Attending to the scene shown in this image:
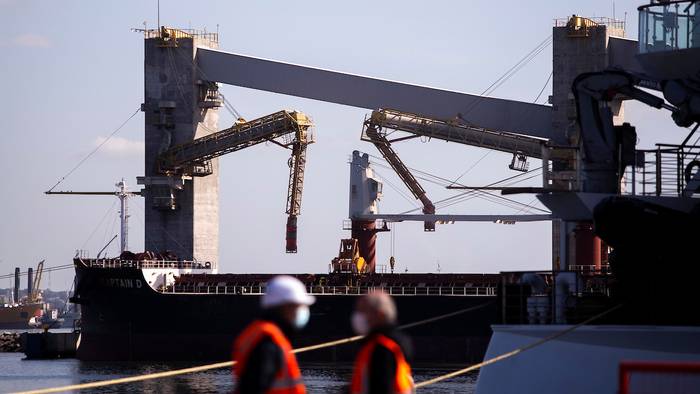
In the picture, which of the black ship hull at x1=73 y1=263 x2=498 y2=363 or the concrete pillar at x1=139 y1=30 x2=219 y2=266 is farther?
the concrete pillar at x1=139 y1=30 x2=219 y2=266

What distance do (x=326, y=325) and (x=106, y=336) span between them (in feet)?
28.2

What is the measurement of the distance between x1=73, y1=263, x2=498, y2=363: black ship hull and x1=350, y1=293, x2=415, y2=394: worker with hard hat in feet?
129

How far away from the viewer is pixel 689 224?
16.2 metres

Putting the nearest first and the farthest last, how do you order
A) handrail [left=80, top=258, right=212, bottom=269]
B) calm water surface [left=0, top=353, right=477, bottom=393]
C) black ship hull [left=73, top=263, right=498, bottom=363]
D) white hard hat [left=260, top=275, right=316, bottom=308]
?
1. white hard hat [left=260, top=275, right=316, bottom=308]
2. calm water surface [left=0, top=353, right=477, bottom=393]
3. black ship hull [left=73, top=263, right=498, bottom=363]
4. handrail [left=80, top=258, right=212, bottom=269]

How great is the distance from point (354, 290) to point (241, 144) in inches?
310

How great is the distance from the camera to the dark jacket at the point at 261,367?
7.88m

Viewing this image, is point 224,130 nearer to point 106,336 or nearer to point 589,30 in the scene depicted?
point 106,336

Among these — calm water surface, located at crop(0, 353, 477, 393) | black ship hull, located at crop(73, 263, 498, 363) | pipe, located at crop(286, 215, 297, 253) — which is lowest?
calm water surface, located at crop(0, 353, 477, 393)

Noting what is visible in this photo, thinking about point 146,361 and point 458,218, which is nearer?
point 146,361

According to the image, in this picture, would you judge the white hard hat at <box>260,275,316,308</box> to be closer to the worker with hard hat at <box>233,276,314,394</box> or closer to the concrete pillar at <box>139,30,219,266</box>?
the worker with hard hat at <box>233,276,314,394</box>

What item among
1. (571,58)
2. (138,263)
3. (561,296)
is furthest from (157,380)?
(561,296)

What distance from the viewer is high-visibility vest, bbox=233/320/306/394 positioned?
7.93 m

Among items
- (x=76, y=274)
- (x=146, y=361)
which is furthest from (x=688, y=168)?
(x=76, y=274)

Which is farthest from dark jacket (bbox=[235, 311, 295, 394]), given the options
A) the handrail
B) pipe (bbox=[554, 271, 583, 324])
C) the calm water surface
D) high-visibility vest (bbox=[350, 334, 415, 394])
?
the handrail
